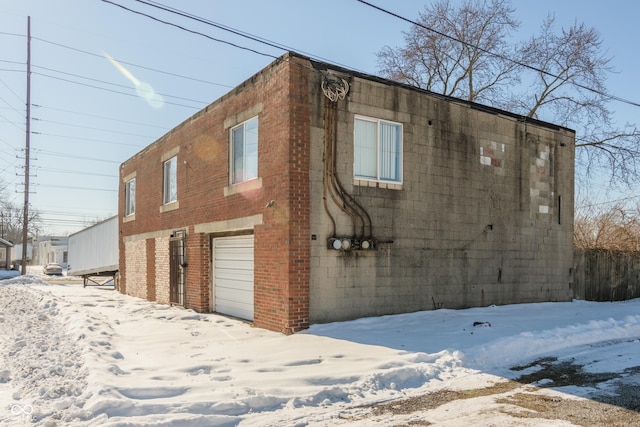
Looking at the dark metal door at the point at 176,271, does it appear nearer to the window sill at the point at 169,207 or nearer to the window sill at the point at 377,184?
the window sill at the point at 169,207

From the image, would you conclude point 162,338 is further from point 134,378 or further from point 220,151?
point 220,151

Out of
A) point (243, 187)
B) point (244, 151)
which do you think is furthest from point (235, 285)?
point (244, 151)

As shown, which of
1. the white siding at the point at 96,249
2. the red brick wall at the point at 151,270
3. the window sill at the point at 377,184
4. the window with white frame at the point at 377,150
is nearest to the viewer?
the window sill at the point at 377,184

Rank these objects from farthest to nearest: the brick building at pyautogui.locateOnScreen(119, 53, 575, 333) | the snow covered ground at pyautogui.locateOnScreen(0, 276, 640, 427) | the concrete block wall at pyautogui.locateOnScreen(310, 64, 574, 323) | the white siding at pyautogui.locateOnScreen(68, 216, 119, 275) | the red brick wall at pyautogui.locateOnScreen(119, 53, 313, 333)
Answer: the white siding at pyautogui.locateOnScreen(68, 216, 119, 275), the concrete block wall at pyautogui.locateOnScreen(310, 64, 574, 323), the brick building at pyautogui.locateOnScreen(119, 53, 575, 333), the red brick wall at pyautogui.locateOnScreen(119, 53, 313, 333), the snow covered ground at pyautogui.locateOnScreen(0, 276, 640, 427)

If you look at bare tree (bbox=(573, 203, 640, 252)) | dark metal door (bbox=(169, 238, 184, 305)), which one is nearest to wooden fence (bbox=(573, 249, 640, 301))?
bare tree (bbox=(573, 203, 640, 252))

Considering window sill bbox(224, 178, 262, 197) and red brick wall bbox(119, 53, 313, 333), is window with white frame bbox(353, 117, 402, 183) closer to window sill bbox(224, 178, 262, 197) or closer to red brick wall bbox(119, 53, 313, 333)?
red brick wall bbox(119, 53, 313, 333)

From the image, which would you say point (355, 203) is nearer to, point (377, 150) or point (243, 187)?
point (377, 150)

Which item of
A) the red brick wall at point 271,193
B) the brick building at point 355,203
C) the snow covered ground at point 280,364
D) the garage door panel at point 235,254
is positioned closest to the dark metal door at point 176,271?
the brick building at point 355,203

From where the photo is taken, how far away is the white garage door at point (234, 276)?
11227 mm

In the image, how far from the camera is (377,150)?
34.8 ft

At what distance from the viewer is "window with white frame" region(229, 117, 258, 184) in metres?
10.9

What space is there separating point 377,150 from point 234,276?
15.8ft

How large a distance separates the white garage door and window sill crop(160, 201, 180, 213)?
2839 millimetres

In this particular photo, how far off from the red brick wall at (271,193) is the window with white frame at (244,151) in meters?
0.23
